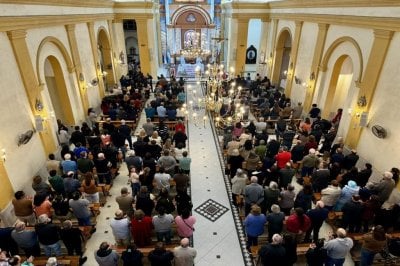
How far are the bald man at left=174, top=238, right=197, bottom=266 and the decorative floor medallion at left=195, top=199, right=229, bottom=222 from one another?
234 cm

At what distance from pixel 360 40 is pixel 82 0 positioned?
11.3 metres

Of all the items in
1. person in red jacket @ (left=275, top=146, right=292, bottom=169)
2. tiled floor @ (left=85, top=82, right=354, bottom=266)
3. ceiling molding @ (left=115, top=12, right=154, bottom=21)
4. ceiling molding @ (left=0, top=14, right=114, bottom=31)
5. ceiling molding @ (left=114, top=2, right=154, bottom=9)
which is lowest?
tiled floor @ (left=85, top=82, right=354, bottom=266)

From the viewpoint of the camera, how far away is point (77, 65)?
12055 millimetres

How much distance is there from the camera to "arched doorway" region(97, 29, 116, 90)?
17.1 m

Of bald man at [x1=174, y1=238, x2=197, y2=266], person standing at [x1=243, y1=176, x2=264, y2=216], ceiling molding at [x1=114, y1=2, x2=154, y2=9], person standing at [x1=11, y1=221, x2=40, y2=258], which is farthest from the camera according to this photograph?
ceiling molding at [x1=114, y1=2, x2=154, y2=9]

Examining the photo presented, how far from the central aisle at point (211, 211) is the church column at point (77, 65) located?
5157mm

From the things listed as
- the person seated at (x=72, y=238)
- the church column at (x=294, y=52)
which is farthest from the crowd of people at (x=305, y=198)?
the church column at (x=294, y=52)

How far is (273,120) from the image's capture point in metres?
12.4

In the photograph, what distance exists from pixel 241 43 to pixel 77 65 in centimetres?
1145

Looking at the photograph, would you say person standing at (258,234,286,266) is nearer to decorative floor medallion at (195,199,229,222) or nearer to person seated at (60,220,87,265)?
decorative floor medallion at (195,199,229,222)

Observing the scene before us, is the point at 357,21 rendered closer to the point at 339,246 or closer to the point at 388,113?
the point at 388,113

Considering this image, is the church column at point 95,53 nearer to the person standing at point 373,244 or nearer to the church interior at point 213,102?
the church interior at point 213,102

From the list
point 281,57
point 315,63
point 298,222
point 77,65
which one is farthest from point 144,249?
point 281,57

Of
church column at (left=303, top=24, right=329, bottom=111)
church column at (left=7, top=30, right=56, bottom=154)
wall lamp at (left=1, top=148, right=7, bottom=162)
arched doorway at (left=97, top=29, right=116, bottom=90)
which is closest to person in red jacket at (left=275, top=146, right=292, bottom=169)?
church column at (left=303, top=24, right=329, bottom=111)
